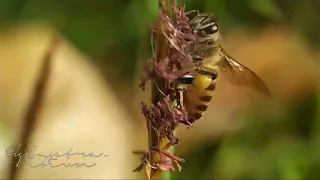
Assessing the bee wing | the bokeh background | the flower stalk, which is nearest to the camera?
the flower stalk

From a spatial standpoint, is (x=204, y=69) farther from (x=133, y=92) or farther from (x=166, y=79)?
(x=133, y=92)

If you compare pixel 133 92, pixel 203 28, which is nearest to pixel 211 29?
pixel 203 28

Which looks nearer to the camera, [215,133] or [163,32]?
[163,32]

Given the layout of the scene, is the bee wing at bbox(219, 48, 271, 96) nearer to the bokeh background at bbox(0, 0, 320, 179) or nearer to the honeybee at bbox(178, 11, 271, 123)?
the honeybee at bbox(178, 11, 271, 123)

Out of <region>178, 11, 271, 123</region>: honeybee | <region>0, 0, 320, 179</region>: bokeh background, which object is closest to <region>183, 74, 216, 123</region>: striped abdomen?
<region>178, 11, 271, 123</region>: honeybee

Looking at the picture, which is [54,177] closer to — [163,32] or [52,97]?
[52,97]

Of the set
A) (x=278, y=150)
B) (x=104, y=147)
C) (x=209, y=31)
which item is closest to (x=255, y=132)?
(x=278, y=150)
